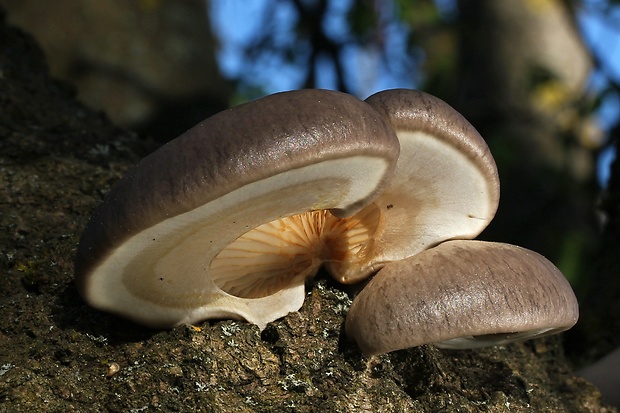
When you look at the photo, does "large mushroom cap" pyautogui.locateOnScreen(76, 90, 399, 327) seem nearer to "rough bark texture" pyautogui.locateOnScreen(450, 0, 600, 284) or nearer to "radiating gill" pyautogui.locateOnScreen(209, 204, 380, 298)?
"radiating gill" pyautogui.locateOnScreen(209, 204, 380, 298)

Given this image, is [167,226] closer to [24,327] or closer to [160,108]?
[24,327]

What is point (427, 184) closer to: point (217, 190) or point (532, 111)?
point (217, 190)

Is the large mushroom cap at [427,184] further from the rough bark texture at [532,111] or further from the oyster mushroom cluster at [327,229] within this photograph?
the rough bark texture at [532,111]

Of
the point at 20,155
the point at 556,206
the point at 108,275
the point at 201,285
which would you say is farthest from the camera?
the point at 556,206

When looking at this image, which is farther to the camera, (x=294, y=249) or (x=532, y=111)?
(x=532, y=111)

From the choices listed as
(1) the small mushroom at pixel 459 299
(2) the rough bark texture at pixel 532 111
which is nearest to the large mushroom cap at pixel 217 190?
(1) the small mushroom at pixel 459 299

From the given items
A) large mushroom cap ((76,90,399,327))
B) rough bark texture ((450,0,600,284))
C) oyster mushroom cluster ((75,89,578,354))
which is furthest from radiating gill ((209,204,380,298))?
rough bark texture ((450,0,600,284))

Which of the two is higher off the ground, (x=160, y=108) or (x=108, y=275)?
(x=108, y=275)

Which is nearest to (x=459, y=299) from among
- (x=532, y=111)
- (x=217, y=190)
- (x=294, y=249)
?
(x=294, y=249)

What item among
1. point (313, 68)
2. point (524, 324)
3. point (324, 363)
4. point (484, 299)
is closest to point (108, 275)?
point (324, 363)
